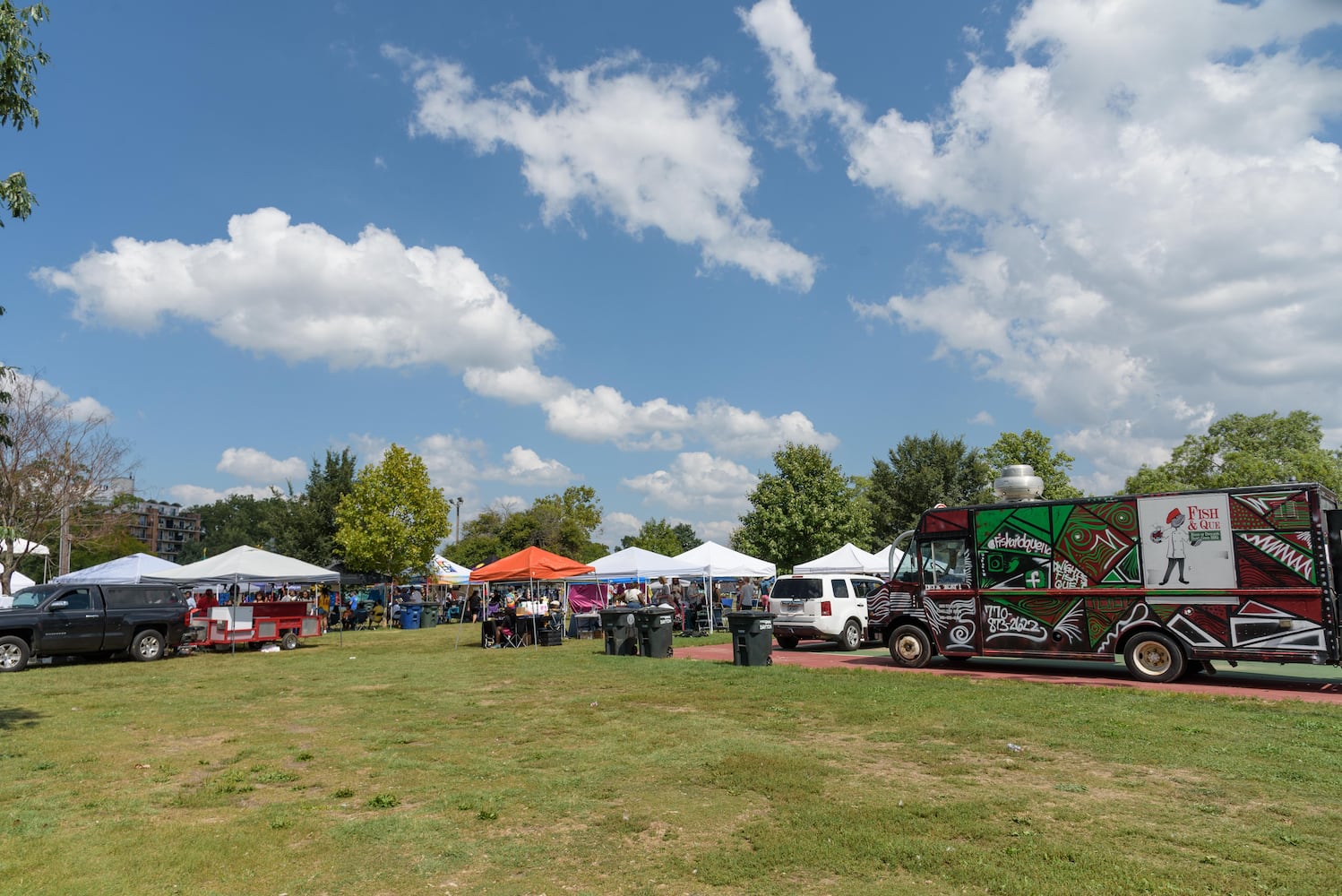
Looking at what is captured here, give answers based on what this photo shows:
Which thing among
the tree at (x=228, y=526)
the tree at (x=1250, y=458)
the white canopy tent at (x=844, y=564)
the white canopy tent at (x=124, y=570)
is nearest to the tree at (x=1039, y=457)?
the tree at (x=1250, y=458)

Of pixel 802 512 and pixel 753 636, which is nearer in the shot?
pixel 753 636

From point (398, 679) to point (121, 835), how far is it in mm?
9175

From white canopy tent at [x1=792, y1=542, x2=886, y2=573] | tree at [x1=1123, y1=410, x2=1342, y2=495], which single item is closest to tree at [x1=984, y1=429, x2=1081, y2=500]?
tree at [x1=1123, y1=410, x2=1342, y2=495]

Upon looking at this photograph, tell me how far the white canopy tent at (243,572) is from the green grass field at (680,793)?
9.89 meters

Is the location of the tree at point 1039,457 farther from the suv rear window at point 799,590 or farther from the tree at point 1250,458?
the suv rear window at point 799,590

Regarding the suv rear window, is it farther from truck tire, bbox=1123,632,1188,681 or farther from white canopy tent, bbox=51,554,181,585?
white canopy tent, bbox=51,554,181,585

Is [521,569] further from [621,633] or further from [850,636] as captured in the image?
[850,636]

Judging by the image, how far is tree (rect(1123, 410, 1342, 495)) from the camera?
172 ft

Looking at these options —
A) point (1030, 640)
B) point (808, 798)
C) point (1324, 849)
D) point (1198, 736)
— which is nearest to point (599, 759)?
point (808, 798)

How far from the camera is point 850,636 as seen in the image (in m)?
20.0

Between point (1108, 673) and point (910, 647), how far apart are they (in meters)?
3.31

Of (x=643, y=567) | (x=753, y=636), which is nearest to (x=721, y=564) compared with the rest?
(x=643, y=567)

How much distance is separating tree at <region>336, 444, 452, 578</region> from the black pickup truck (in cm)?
1557

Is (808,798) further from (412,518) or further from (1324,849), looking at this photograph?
(412,518)
